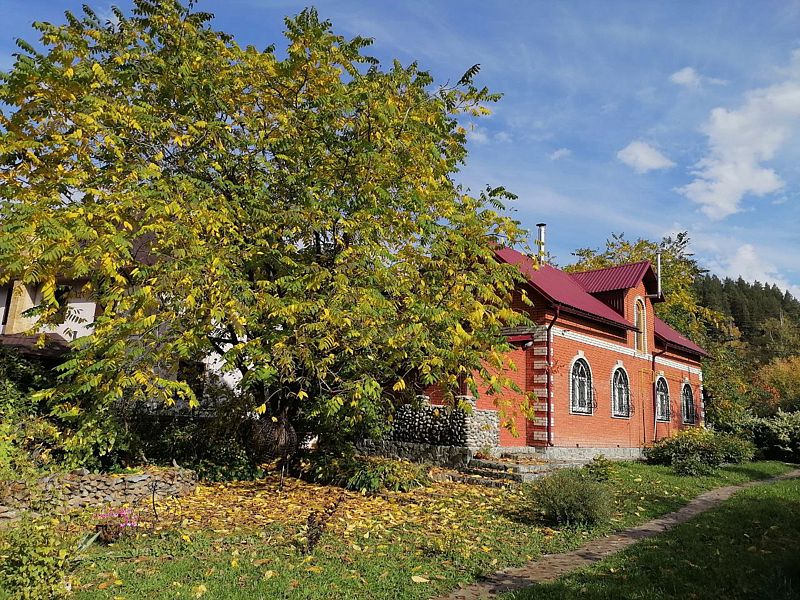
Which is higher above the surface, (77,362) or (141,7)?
(141,7)

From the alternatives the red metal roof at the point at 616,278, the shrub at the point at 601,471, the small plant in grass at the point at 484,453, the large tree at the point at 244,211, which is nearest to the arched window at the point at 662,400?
the red metal roof at the point at 616,278

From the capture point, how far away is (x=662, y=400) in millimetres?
24125

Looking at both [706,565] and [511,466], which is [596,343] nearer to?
[511,466]

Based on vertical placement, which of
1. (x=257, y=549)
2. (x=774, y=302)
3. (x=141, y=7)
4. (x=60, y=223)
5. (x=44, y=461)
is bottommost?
(x=257, y=549)

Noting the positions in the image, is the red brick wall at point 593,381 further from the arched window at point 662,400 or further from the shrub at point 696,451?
the shrub at point 696,451

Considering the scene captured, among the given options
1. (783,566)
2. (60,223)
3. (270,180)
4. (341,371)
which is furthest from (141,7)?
(783,566)

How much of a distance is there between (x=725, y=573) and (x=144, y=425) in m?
11.5

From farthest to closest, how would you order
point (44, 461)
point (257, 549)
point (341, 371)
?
point (341, 371) → point (44, 461) → point (257, 549)

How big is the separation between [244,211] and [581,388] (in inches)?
507

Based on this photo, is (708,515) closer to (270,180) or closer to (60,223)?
(270,180)

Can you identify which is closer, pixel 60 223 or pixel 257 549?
pixel 257 549

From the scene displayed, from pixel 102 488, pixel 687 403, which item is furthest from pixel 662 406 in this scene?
pixel 102 488

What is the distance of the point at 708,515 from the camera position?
10.3 m

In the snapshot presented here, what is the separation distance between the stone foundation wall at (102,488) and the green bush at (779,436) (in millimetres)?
21047
